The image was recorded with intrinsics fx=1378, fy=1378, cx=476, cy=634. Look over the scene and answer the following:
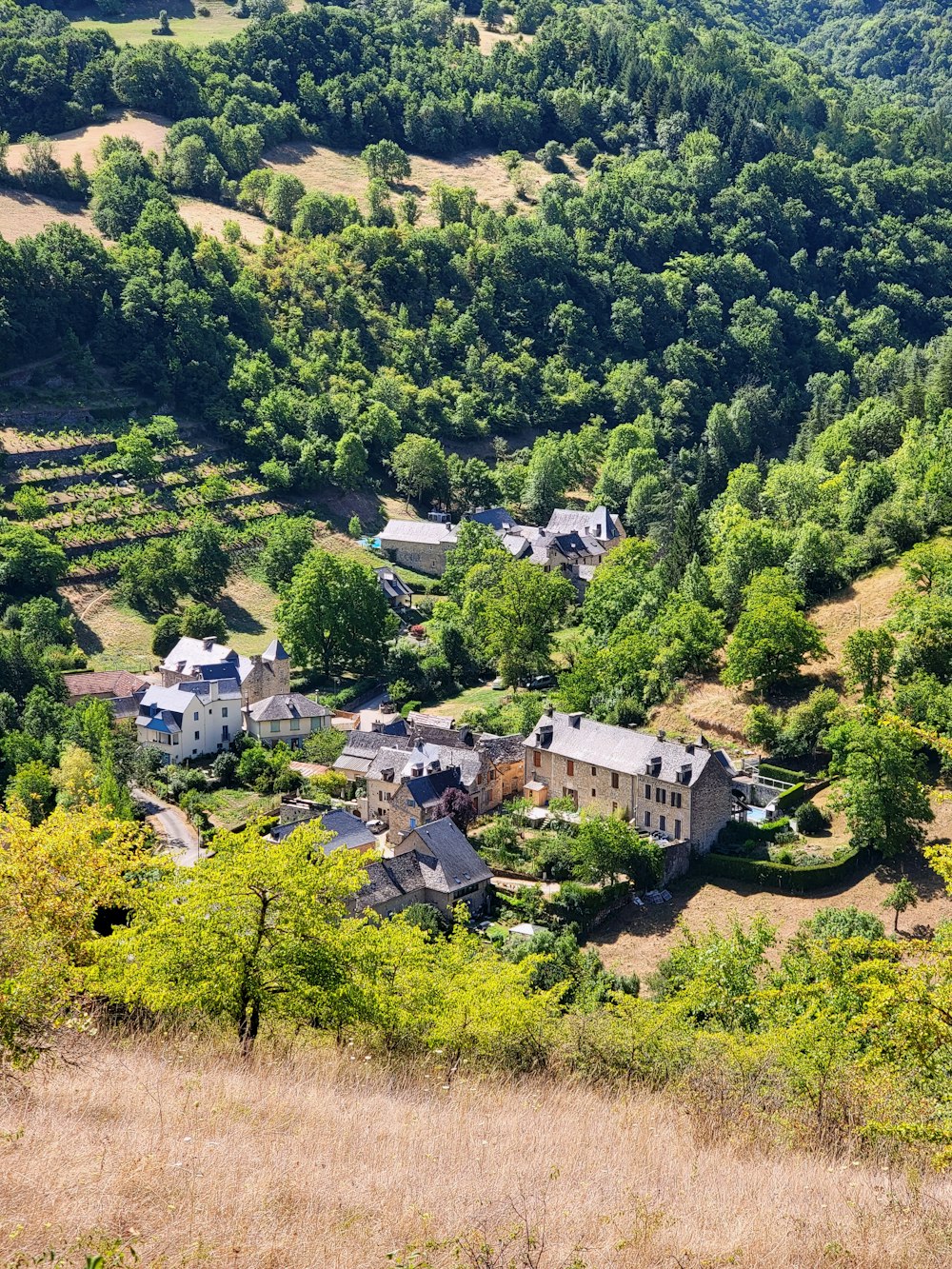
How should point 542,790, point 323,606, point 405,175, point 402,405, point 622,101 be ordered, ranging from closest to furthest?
point 542,790 → point 323,606 → point 402,405 → point 405,175 → point 622,101

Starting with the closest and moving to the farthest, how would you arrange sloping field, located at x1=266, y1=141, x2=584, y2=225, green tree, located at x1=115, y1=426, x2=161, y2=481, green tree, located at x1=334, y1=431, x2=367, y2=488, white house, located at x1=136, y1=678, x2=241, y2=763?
white house, located at x1=136, y1=678, x2=241, y2=763 → green tree, located at x1=115, y1=426, x2=161, y2=481 → green tree, located at x1=334, y1=431, x2=367, y2=488 → sloping field, located at x1=266, y1=141, x2=584, y2=225

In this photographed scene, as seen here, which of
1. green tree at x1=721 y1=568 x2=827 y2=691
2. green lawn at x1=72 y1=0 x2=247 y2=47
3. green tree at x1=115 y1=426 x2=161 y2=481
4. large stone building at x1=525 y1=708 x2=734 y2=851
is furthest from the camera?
green lawn at x1=72 y1=0 x2=247 y2=47

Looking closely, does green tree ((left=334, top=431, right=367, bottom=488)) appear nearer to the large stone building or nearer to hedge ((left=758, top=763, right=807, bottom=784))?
the large stone building

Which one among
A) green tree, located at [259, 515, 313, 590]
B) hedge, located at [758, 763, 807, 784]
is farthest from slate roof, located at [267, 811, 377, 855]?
green tree, located at [259, 515, 313, 590]

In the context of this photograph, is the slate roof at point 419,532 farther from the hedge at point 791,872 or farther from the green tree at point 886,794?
the green tree at point 886,794

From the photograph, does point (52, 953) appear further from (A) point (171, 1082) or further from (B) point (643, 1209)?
(B) point (643, 1209)

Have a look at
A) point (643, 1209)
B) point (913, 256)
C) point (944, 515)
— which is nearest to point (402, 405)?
point (944, 515)
